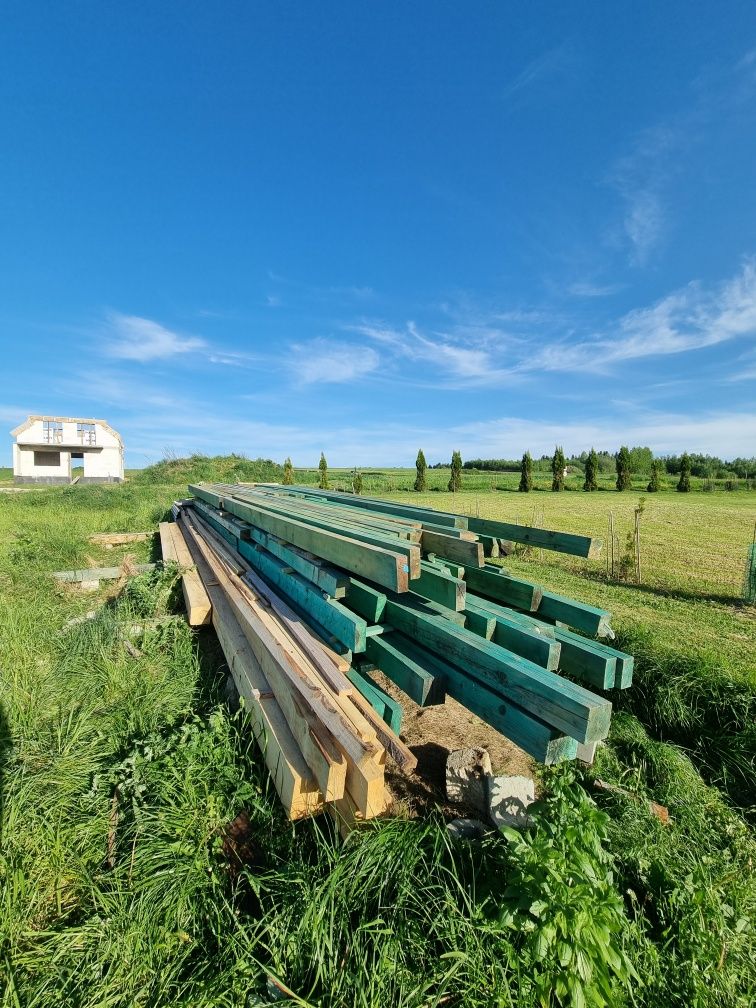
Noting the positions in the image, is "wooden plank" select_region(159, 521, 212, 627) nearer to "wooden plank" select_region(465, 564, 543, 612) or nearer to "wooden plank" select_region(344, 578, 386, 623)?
"wooden plank" select_region(344, 578, 386, 623)

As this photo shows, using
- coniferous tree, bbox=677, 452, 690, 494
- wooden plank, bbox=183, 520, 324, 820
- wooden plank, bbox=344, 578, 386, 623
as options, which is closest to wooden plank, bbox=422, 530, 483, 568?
wooden plank, bbox=344, 578, 386, 623

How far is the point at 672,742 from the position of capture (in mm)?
3793

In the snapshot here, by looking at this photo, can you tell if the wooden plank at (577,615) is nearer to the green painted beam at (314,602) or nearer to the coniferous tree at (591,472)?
the green painted beam at (314,602)

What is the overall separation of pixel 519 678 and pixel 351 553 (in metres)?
1.17

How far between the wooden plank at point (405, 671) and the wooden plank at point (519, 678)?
13 cm

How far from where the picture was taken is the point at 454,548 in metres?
2.67

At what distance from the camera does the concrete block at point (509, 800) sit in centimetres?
233

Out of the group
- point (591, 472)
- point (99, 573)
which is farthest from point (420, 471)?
point (99, 573)

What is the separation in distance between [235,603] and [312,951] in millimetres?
2554

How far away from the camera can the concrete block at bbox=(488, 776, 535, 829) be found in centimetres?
233

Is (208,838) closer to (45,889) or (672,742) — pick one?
(45,889)

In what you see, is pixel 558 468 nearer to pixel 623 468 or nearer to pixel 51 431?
pixel 623 468

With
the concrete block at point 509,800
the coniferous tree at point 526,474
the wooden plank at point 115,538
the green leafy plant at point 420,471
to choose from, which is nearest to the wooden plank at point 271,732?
the concrete block at point 509,800

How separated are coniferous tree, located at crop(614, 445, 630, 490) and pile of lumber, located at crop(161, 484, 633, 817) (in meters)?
41.9
